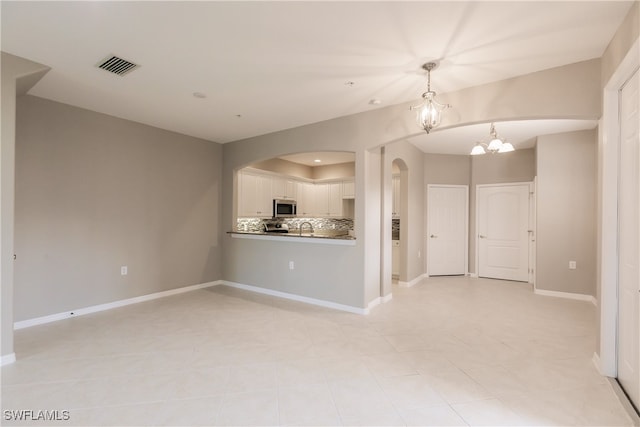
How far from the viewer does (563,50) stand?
242 centimetres

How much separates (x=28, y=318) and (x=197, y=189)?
8.83ft

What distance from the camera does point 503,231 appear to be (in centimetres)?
610

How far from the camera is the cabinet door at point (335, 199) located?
7.37 metres

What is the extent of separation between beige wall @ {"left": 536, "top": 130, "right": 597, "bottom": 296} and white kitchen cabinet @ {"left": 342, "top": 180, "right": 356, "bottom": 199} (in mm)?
3607

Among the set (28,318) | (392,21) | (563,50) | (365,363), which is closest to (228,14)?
(392,21)

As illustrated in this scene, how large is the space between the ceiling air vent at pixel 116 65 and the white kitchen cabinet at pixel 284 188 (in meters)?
3.91

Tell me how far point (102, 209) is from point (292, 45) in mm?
3435

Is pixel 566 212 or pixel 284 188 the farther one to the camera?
pixel 284 188

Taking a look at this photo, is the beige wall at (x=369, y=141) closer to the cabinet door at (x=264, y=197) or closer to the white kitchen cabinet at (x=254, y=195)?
the white kitchen cabinet at (x=254, y=195)

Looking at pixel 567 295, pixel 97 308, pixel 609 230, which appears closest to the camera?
pixel 609 230

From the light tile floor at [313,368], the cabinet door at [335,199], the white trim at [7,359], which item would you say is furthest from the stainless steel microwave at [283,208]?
the white trim at [7,359]

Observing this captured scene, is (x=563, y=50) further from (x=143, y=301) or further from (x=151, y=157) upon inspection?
(x=143, y=301)

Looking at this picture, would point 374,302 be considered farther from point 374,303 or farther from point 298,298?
point 298,298

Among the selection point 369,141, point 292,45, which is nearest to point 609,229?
point 369,141
